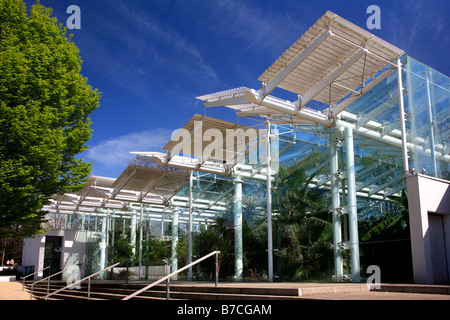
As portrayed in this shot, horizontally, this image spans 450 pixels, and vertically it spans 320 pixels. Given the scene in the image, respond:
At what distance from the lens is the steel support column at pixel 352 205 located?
12.6 m

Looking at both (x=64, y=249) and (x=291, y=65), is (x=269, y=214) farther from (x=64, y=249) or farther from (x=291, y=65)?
(x=64, y=249)

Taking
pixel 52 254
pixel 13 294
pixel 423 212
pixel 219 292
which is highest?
pixel 423 212

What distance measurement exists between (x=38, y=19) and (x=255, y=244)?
11755 millimetres

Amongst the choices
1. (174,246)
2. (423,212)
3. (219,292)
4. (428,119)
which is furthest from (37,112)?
(428,119)

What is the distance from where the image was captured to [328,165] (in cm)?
1434

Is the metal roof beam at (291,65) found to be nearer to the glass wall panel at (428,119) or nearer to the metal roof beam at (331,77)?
the metal roof beam at (331,77)

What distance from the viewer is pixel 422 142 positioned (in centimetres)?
1202

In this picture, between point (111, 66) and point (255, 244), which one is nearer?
point (255, 244)

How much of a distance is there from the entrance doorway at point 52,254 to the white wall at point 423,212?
25711 millimetres

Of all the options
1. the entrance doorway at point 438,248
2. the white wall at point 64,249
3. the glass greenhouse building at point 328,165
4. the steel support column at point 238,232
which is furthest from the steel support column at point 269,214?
the white wall at point 64,249

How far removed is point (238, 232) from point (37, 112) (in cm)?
899
